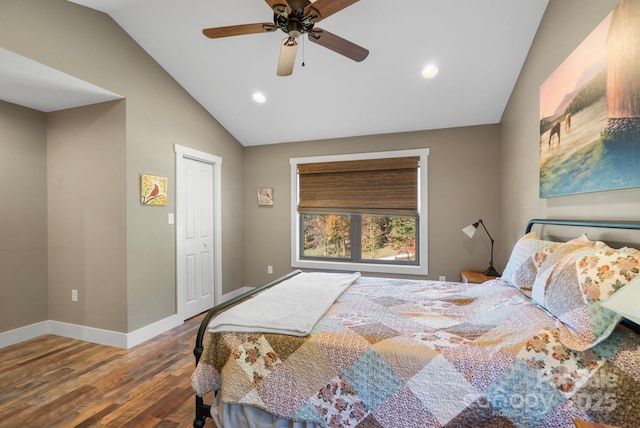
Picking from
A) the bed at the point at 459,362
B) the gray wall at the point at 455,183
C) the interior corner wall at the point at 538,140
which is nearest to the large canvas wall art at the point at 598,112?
the interior corner wall at the point at 538,140

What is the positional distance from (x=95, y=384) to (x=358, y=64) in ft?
11.9

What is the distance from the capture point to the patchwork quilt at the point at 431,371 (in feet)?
3.42

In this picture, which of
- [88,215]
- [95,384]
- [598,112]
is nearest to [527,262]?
[598,112]

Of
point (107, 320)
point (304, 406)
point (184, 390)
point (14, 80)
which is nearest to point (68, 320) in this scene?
point (107, 320)

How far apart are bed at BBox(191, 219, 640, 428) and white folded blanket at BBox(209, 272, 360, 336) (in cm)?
4

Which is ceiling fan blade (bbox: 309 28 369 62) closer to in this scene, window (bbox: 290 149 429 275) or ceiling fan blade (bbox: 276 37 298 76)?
ceiling fan blade (bbox: 276 37 298 76)

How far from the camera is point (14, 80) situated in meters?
2.37

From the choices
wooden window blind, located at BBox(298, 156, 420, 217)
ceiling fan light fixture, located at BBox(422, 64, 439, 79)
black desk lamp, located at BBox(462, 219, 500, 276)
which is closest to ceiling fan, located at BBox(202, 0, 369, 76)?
ceiling fan light fixture, located at BBox(422, 64, 439, 79)

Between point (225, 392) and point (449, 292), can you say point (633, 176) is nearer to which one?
point (449, 292)

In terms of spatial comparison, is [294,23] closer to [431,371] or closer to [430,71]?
[430,71]

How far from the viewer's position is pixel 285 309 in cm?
170

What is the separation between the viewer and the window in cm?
374

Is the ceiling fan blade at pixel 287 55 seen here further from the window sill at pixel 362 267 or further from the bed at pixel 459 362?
the window sill at pixel 362 267

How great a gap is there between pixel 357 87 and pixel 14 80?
315 centimetres
